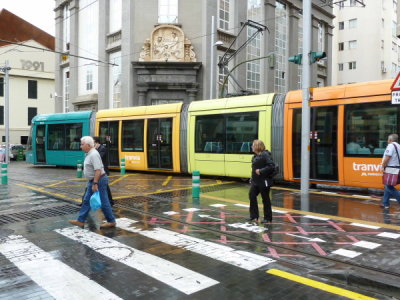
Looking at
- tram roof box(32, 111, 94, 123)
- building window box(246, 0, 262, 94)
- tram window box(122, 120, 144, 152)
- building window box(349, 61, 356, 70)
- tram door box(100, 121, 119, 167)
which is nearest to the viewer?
tram window box(122, 120, 144, 152)

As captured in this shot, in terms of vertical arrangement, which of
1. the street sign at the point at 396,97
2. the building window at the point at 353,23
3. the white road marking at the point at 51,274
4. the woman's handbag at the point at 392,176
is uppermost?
the building window at the point at 353,23

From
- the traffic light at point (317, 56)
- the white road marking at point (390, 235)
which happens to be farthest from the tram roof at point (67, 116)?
the white road marking at point (390, 235)

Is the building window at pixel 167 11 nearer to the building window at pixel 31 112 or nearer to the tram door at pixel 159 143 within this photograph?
the tram door at pixel 159 143

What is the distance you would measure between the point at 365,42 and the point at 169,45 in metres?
35.9

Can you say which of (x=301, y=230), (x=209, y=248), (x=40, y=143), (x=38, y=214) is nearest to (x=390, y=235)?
(x=301, y=230)

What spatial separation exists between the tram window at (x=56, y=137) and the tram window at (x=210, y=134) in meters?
8.95

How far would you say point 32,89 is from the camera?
48.6 meters

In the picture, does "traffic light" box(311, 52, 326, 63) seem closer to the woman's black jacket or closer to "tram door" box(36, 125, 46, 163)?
the woman's black jacket

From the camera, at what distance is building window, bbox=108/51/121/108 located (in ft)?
96.7

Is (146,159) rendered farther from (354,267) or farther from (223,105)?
(354,267)

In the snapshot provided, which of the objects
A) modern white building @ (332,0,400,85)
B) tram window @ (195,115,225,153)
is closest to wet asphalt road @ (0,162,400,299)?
tram window @ (195,115,225,153)

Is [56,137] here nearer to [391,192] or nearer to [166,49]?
[166,49]

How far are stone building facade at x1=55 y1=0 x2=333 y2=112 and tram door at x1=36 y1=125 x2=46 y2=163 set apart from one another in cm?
547

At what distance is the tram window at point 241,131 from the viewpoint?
13.1m
